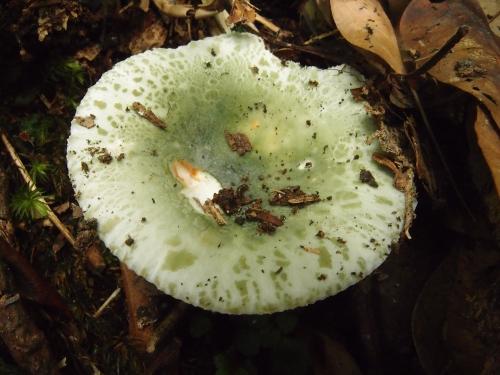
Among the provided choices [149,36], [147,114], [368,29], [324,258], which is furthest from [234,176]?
[149,36]

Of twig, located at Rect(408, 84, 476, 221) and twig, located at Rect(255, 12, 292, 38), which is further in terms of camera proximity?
twig, located at Rect(255, 12, 292, 38)

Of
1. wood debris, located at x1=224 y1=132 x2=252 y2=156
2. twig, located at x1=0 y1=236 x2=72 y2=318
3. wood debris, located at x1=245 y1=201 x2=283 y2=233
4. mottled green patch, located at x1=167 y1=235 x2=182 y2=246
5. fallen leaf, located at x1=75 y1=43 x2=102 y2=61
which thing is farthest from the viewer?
fallen leaf, located at x1=75 y1=43 x2=102 y2=61

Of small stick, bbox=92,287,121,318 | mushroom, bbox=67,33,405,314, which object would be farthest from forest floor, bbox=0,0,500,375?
mushroom, bbox=67,33,405,314

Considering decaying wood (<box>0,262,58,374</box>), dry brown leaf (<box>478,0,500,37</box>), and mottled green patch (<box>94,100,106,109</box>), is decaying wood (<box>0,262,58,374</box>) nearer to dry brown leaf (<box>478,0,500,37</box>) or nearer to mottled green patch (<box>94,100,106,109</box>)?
mottled green patch (<box>94,100,106,109</box>)

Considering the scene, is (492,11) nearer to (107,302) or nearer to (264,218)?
(264,218)

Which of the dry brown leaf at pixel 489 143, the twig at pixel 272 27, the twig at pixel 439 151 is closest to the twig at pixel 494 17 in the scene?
the twig at pixel 439 151

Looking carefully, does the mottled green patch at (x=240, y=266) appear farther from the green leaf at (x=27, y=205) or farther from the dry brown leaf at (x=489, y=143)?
the green leaf at (x=27, y=205)
